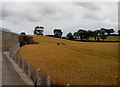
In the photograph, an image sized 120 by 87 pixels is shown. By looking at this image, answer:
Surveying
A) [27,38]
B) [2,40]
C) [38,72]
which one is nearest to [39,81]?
[38,72]

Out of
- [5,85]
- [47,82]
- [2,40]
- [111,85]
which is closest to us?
[47,82]

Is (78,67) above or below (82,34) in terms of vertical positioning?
below

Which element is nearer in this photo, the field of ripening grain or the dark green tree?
the field of ripening grain

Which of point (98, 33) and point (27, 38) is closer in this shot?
point (27, 38)

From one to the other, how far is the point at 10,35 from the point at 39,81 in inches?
3662

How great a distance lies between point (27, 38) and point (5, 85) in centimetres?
11721

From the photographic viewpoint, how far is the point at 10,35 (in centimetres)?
10725

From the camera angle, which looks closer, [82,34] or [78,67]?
[78,67]

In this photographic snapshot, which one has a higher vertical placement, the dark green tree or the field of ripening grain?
the dark green tree

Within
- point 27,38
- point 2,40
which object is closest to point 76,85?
point 2,40

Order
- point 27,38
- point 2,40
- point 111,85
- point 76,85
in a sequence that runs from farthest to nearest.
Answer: point 27,38 < point 2,40 < point 111,85 < point 76,85

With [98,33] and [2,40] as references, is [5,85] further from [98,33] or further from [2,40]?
[98,33]

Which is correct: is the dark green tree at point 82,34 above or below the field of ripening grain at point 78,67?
above

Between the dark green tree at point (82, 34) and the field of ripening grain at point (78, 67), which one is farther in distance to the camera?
the dark green tree at point (82, 34)
